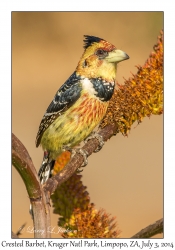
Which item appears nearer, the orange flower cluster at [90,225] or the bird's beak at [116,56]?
the orange flower cluster at [90,225]

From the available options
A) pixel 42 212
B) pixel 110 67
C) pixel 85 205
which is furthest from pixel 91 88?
pixel 42 212

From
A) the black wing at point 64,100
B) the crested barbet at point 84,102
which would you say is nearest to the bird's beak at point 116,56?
the crested barbet at point 84,102

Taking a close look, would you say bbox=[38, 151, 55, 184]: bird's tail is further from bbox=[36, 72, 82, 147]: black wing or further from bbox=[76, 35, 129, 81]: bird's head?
bbox=[76, 35, 129, 81]: bird's head

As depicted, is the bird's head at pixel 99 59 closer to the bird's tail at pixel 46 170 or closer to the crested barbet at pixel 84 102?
the crested barbet at pixel 84 102

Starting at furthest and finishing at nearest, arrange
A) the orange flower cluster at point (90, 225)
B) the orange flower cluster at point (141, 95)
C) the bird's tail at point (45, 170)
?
the bird's tail at point (45, 170), the orange flower cluster at point (141, 95), the orange flower cluster at point (90, 225)

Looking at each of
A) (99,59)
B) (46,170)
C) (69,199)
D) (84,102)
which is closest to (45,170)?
(46,170)

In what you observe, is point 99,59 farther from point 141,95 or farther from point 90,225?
point 90,225

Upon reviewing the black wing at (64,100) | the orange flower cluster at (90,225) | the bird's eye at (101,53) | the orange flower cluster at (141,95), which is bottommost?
the orange flower cluster at (90,225)

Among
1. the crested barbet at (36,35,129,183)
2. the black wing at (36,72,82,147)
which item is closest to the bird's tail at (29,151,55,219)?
the crested barbet at (36,35,129,183)

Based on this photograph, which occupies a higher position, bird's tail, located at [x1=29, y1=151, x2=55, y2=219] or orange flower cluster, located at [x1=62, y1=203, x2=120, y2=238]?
bird's tail, located at [x1=29, y1=151, x2=55, y2=219]
